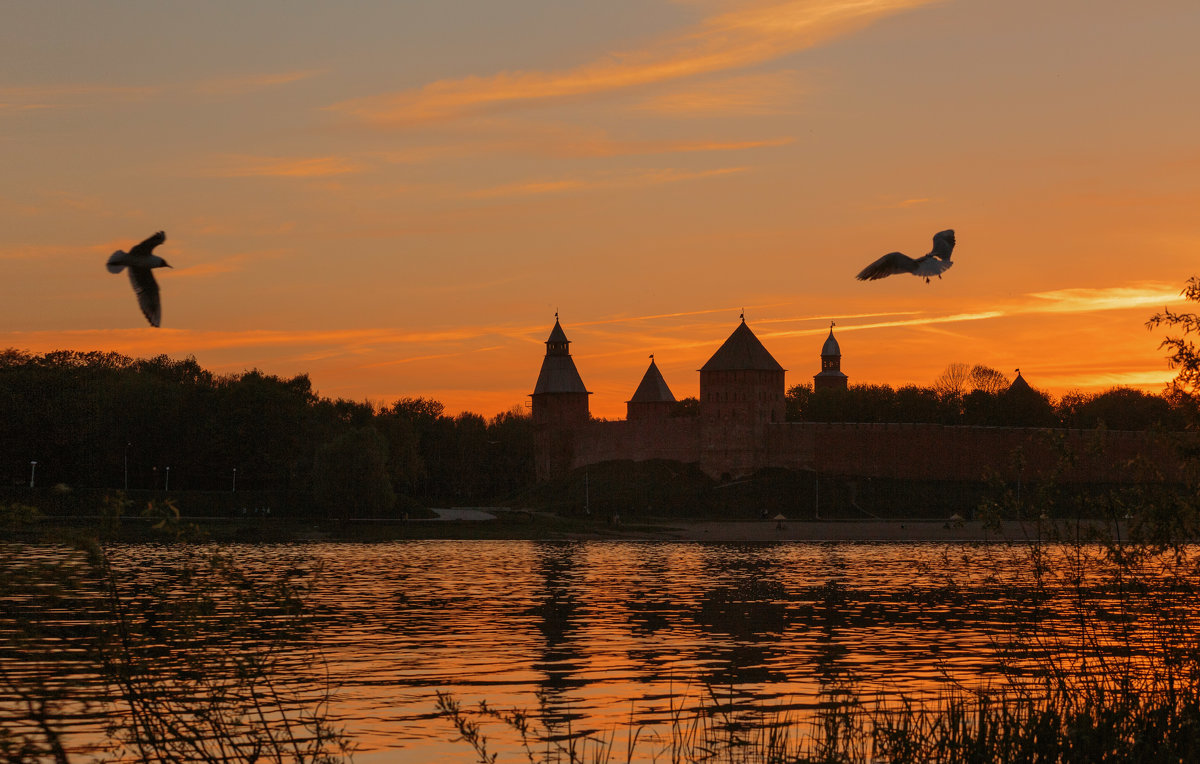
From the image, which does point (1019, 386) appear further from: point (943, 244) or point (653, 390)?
point (943, 244)

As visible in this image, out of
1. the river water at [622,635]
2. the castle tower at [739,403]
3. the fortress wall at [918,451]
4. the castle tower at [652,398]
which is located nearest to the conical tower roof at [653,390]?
the castle tower at [652,398]

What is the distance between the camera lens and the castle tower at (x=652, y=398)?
108562 mm

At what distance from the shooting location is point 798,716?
17203 mm

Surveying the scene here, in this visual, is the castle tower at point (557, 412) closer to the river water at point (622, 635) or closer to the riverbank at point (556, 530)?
the riverbank at point (556, 530)

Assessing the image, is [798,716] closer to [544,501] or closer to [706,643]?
[706,643]

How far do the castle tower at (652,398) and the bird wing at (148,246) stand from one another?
97.6m

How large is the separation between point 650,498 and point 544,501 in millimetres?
8575

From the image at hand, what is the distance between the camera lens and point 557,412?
107375 mm

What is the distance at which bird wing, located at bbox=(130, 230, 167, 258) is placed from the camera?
10734mm

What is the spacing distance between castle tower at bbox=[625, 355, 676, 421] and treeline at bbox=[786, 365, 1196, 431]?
15068 millimetres

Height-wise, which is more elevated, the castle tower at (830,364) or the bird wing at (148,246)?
the castle tower at (830,364)

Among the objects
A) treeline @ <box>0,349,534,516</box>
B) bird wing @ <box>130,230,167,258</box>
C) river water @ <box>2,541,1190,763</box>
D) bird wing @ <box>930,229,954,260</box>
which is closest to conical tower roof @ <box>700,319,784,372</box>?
treeline @ <box>0,349,534,516</box>

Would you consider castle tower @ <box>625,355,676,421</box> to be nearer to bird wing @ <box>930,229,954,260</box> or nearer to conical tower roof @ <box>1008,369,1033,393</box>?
conical tower roof @ <box>1008,369,1033,393</box>

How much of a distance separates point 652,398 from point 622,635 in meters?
81.4
